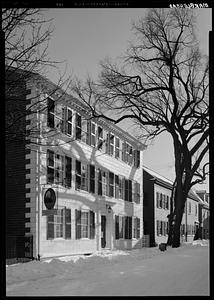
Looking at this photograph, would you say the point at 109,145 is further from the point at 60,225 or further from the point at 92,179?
the point at 60,225

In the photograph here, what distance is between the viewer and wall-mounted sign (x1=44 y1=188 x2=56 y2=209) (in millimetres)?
19016

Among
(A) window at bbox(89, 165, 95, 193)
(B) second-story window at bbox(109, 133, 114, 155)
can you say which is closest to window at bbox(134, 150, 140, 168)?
(B) second-story window at bbox(109, 133, 114, 155)

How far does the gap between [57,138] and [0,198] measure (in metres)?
14.3

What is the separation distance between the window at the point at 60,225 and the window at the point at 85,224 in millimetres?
921

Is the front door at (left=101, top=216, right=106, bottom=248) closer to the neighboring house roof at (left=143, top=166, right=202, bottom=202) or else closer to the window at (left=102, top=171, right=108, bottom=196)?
the window at (left=102, top=171, right=108, bottom=196)

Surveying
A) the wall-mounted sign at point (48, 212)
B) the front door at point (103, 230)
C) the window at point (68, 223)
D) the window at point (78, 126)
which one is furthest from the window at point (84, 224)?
the window at point (78, 126)

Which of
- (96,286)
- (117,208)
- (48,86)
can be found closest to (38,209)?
(48,86)

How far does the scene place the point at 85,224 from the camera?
23.5 meters

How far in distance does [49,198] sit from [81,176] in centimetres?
444

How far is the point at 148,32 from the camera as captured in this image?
545 inches

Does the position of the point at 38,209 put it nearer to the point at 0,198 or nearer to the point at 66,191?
the point at 66,191

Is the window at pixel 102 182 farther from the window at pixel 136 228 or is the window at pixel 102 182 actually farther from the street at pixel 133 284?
the street at pixel 133 284

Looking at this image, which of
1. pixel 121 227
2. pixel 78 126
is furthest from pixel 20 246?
pixel 121 227

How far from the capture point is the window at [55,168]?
19.8 m
